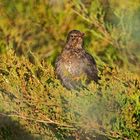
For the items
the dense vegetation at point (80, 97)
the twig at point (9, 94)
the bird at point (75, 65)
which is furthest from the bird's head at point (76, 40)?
the twig at point (9, 94)

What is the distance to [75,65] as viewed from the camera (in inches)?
262

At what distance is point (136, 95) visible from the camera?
5.02m

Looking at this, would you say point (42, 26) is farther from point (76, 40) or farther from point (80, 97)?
point (80, 97)

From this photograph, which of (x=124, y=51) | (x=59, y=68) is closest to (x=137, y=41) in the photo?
(x=124, y=51)

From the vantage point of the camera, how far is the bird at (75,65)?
20.4ft

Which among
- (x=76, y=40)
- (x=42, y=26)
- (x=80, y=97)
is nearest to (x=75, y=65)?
(x=76, y=40)

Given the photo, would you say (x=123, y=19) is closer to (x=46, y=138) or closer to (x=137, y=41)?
(x=137, y=41)

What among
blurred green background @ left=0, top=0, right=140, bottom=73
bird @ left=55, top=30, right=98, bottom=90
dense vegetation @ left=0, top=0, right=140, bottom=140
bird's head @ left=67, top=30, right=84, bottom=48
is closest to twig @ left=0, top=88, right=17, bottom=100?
dense vegetation @ left=0, top=0, right=140, bottom=140

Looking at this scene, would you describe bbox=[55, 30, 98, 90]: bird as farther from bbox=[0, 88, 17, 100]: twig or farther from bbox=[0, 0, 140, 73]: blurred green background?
bbox=[0, 0, 140, 73]: blurred green background

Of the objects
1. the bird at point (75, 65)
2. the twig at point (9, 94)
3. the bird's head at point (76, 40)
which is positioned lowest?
the twig at point (9, 94)

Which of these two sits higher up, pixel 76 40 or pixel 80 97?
pixel 76 40

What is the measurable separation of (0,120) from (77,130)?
94 cm

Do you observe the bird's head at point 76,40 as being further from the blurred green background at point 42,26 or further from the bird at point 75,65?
the blurred green background at point 42,26

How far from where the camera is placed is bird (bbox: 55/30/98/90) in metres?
6.23
